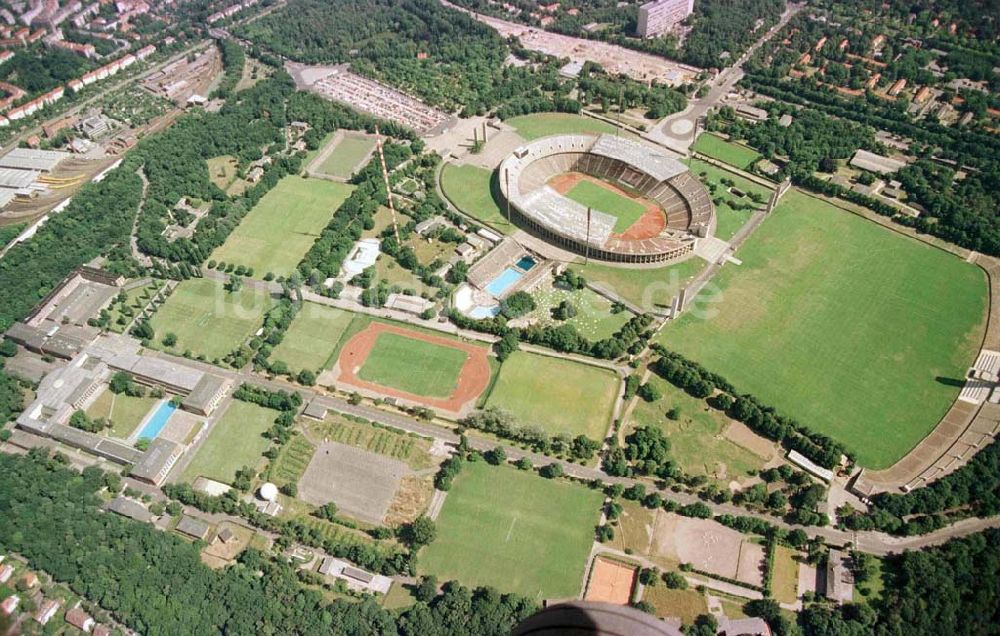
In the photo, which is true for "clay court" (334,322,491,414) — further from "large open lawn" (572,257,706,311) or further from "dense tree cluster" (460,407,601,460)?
"large open lawn" (572,257,706,311)

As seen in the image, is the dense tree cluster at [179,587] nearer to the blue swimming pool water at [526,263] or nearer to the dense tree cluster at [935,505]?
the dense tree cluster at [935,505]

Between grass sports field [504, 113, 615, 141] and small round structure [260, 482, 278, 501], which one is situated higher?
grass sports field [504, 113, 615, 141]

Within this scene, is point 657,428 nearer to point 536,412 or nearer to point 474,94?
point 536,412

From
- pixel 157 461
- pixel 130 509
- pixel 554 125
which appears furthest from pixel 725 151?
pixel 130 509

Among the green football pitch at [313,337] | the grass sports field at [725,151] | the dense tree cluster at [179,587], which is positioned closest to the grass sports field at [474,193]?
the green football pitch at [313,337]

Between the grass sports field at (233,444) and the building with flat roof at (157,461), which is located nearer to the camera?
the building with flat roof at (157,461)

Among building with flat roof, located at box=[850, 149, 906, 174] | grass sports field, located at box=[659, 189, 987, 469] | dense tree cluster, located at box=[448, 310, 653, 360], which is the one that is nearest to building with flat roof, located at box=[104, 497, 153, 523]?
dense tree cluster, located at box=[448, 310, 653, 360]

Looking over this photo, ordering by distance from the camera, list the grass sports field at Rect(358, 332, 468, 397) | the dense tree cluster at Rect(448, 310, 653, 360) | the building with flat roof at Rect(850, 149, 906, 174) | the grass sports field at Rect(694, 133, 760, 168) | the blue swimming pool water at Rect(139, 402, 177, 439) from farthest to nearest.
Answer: the grass sports field at Rect(694, 133, 760, 168)
the building with flat roof at Rect(850, 149, 906, 174)
the dense tree cluster at Rect(448, 310, 653, 360)
the grass sports field at Rect(358, 332, 468, 397)
the blue swimming pool water at Rect(139, 402, 177, 439)
